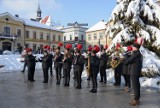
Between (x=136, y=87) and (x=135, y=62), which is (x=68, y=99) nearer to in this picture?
(x=136, y=87)

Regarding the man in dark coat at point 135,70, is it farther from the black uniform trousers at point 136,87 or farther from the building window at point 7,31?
the building window at point 7,31

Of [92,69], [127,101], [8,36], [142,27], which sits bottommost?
[127,101]

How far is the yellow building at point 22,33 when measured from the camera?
55938 mm

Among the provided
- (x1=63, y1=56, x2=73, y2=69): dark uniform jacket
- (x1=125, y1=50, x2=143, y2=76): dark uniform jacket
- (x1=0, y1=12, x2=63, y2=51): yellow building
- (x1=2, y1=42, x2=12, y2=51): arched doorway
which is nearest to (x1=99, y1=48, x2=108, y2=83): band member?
(x1=63, y1=56, x2=73, y2=69): dark uniform jacket

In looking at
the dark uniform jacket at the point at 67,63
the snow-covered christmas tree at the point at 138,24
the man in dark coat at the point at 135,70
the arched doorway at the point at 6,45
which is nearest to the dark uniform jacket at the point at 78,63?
the dark uniform jacket at the point at 67,63

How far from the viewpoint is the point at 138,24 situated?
16484 mm

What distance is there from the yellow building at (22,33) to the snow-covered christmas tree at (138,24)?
135 ft

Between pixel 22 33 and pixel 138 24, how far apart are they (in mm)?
46988

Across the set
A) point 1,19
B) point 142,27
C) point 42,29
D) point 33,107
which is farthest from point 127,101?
point 42,29

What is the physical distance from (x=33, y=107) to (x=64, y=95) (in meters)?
2.26

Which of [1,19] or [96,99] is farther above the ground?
[1,19]

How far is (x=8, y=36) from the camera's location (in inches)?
2219

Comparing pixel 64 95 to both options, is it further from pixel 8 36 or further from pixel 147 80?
pixel 8 36

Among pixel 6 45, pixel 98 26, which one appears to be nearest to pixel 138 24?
pixel 6 45
